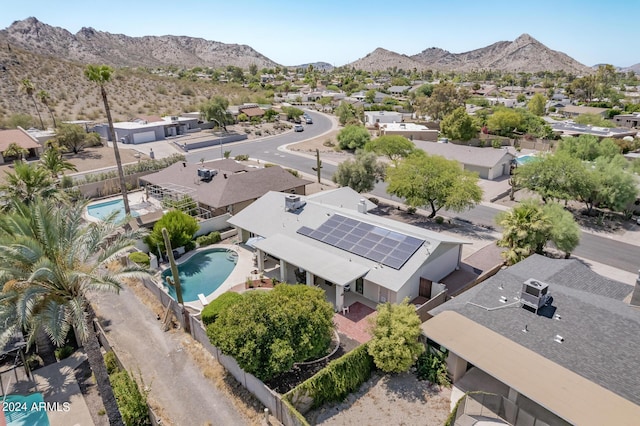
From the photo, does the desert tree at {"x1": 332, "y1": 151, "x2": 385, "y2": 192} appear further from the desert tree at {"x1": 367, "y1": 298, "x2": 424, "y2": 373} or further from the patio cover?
the desert tree at {"x1": 367, "y1": 298, "x2": 424, "y2": 373}

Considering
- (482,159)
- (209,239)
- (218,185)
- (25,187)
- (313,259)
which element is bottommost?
(209,239)

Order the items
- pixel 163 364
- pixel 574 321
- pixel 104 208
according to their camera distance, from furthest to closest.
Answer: pixel 104 208 < pixel 163 364 < pixel 574 321

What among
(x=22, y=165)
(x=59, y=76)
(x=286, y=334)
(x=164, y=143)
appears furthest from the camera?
(x=59, y=76)

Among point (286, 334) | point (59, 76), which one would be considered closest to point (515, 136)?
point (286, 334)

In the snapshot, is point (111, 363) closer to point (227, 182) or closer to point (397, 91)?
point (227, 182)

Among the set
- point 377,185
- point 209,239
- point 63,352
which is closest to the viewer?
point 63,352

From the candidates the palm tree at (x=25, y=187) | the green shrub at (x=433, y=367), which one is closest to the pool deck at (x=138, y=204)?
the palm tree at (x=25, y=187)

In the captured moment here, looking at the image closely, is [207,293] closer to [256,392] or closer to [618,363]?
[256,392]

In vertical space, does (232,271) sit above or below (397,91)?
below

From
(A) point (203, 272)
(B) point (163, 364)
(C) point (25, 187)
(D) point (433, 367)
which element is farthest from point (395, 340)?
(C) point (25, 187)
